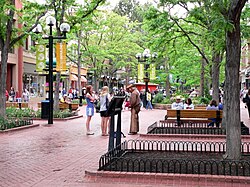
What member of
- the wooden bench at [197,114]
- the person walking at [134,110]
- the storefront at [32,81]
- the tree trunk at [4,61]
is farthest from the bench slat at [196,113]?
the storefront at [32,81]

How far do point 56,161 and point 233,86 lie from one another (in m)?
4.25

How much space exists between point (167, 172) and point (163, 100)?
25813 millimetres

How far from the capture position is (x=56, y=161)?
8547 millimetres

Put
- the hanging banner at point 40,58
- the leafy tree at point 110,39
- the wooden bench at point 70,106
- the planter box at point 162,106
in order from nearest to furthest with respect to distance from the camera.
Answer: the hanging banner at point 40,58
the wooden bench at point 70,106
the planter box at point 162,106
the leafy tree at point 110,39

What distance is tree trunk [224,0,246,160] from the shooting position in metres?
7.77

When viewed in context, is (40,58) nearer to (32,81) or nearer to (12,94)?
(12,94)

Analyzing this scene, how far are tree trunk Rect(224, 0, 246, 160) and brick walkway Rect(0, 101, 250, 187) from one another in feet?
5.13

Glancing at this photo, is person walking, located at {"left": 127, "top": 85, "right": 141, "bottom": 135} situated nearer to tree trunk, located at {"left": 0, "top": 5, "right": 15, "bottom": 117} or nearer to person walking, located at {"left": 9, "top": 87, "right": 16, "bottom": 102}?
tree trunk, located at {"left": 0, "top": 5, "right": 15, "bottom": 117}

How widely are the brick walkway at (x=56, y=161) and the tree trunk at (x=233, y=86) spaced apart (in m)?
1.56

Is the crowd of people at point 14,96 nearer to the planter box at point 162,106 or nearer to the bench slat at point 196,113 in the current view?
the planter box at point 162,106

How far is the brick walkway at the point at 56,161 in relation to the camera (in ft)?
21.5

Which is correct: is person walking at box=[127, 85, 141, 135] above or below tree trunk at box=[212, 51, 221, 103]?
below

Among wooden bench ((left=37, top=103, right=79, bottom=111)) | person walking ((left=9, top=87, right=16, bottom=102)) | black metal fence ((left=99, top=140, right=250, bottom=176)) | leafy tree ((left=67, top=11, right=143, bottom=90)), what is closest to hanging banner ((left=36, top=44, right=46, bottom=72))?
wooden bench ((left=37, top=103, right=79, bottom=111))

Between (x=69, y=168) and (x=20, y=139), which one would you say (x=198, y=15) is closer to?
(x=20, y=139)
